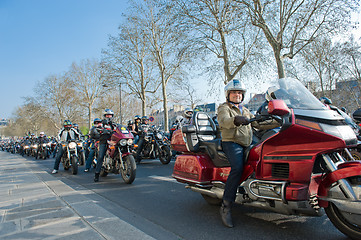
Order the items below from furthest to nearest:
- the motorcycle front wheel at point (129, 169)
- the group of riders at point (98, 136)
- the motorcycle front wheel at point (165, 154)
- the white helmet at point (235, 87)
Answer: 1. the motorcycle front wheel at point (165, 154)
2. the group of riders at point (98, 136)
3. the motorcycle front wheel at point (129, 169)
4. the white helmet at point (235, 87)

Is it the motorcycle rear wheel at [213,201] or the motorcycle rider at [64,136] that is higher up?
the motorcycle rider at [64,136]

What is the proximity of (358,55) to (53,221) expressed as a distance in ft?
112

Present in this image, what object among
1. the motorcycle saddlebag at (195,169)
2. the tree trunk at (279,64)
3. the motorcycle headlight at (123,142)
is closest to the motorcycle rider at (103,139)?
the motorcycle headlight at (123,142)

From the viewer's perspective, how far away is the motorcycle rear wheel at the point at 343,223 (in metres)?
2.52

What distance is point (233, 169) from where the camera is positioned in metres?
3.31

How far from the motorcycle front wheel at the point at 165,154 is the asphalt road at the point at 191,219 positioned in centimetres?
410

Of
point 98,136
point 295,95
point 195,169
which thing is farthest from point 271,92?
point 98,136

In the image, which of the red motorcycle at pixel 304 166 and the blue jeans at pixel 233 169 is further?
the blue jeans at pixel 233 169

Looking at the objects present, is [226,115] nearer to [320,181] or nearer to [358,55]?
[320,181]

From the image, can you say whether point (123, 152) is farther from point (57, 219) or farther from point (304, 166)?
point (304, 166)

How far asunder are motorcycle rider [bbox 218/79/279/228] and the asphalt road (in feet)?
0.98

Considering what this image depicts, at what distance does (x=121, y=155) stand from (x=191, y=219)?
3.30 meters

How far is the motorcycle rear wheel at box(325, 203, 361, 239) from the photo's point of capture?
2520 millimetres

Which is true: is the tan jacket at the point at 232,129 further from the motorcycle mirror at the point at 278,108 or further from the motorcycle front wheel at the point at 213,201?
the motorcycle front wheel at the point at 213,201
